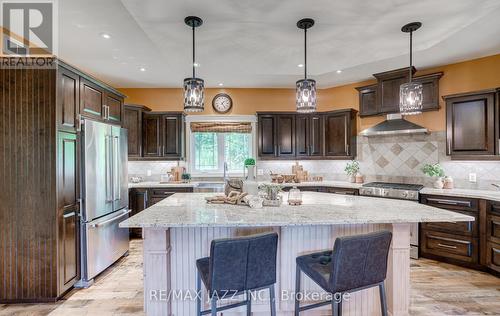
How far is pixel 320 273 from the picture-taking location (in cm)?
183

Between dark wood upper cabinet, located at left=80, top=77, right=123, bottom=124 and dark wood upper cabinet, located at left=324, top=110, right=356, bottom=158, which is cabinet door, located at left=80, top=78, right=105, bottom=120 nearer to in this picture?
dark wood upper cabinet, located at left=80, top=77, right=123, bottom=124

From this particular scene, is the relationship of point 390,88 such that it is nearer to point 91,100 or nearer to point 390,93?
point 390,93

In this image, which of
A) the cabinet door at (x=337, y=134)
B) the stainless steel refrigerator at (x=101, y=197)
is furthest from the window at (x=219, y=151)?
the stainless steel refrigerator at (x=101, y=197)

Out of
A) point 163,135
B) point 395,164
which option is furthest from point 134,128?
point 395,164

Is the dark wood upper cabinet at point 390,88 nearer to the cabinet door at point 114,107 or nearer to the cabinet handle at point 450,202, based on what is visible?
the cabinet handle at point 450,202

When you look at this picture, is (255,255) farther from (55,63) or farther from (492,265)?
(492,265)

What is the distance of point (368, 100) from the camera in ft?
15.3

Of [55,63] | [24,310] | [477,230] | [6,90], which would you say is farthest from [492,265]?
[6,90]

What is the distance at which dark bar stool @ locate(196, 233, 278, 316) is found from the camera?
1.63m

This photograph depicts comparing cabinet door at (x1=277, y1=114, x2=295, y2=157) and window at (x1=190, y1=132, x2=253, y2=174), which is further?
window at (x1=190, y1=132, x2=253, y2=174)

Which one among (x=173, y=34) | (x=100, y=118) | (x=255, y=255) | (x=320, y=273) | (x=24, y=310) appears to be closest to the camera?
(x=255, y=255)

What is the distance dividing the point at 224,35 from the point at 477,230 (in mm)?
3777

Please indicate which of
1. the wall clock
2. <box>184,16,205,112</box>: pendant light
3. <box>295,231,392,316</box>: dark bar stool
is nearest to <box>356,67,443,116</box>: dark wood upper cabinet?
the wall clock

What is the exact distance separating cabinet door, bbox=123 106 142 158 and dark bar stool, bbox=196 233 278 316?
3786mm
